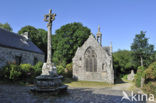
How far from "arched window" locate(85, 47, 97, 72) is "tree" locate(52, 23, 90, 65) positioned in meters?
6.18

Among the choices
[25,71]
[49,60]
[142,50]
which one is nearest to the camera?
[49,60]

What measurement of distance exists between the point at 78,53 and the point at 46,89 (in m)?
13.0

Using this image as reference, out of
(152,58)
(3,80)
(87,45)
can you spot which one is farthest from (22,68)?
(152,58)

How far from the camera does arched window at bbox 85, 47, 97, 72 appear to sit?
17.5 m

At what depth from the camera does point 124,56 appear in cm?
2970

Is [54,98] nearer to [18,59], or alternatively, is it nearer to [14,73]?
[14,73]

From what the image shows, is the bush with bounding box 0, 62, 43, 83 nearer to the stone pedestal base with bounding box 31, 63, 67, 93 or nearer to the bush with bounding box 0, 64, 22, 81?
the bush with bounding box 0, 64, 22, 81

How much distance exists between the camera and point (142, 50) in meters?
18.7

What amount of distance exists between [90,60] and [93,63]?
76 cm

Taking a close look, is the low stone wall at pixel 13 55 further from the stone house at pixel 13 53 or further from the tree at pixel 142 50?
the tree at pixel 142 50

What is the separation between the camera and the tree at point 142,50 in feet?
60.4

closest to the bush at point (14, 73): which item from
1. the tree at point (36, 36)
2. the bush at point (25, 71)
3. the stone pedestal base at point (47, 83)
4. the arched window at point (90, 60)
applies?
the bush at point (25, 71)

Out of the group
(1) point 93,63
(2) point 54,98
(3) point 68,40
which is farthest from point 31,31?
(2) point 54,98

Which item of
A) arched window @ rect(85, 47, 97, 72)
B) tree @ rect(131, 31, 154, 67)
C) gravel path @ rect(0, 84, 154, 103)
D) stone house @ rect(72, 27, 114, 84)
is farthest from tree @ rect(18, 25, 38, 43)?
tree @ rect(131, 31, 154, 67)
